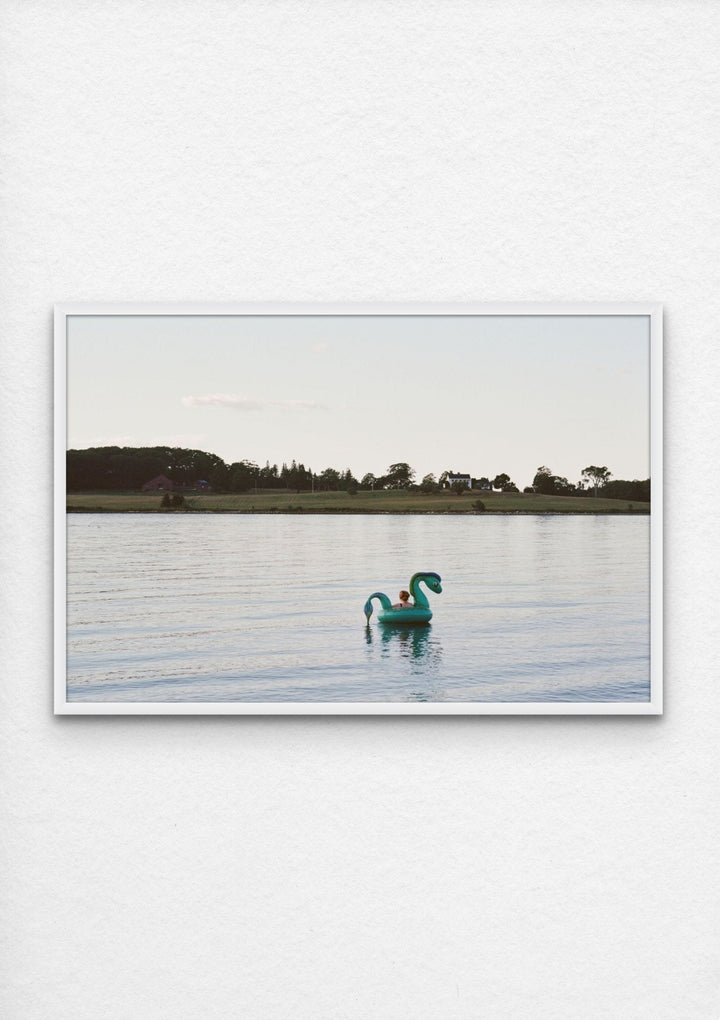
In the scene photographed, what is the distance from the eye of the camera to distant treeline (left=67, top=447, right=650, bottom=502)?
240 cm

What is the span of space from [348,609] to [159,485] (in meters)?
0.57

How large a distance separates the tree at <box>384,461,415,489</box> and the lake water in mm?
83

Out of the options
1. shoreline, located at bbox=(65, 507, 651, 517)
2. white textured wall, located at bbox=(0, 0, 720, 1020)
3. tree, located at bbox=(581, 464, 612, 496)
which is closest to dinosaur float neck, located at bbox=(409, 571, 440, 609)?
shoreline, located at bbox=(65, 507, 651, 517)

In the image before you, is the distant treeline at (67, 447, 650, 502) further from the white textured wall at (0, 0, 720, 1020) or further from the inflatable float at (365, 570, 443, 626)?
the inflatable float at (365, 570, 443, 626)

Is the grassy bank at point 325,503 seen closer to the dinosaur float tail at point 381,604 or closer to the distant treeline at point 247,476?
the distant treeline at point 247,476

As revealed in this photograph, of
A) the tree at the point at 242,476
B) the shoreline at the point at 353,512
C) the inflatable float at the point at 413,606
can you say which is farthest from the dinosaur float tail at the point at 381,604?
the tree at the point at 242,476
